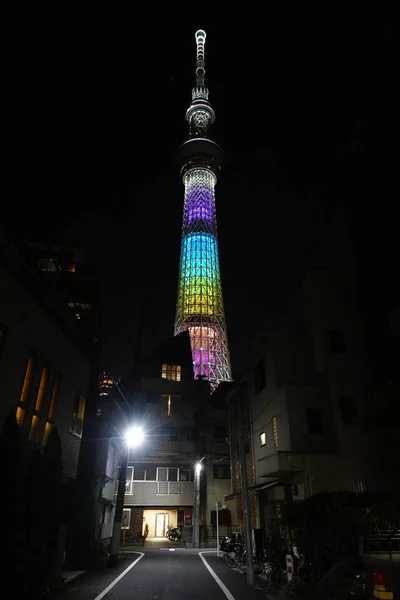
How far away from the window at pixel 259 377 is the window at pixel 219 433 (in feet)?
51.6

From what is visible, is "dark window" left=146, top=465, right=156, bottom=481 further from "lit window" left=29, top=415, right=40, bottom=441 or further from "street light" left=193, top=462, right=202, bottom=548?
"lit window" left=29, top=415, right=40, bottom=441

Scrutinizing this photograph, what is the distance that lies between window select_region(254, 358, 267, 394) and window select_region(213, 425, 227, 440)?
619 inches

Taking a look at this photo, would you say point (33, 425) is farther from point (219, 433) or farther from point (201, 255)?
point (201, 255)

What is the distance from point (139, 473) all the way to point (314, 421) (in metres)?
23.5

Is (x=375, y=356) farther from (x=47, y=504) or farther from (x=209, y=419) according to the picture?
(x=209, y=419)

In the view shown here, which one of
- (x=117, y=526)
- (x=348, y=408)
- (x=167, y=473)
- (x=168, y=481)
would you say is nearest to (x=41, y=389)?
(x=117, y=526)

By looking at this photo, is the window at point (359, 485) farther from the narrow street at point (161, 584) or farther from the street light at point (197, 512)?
the street light at point (197, 512)

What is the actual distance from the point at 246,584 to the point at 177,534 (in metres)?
23.7

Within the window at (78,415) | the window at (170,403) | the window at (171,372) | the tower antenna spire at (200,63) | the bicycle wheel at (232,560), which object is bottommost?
the bicycle wheel at (232,560)

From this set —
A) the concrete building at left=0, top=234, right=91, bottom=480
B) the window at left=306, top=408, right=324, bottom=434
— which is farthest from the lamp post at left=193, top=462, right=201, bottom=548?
the concrete building at left=0, top=234, right=91, bottom=480

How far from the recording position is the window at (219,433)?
1569 inches

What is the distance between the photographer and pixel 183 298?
2936 inches

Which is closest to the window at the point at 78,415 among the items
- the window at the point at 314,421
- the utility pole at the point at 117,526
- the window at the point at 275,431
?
the utility pole at the point at 117,526

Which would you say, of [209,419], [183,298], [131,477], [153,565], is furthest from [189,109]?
[153,565]
